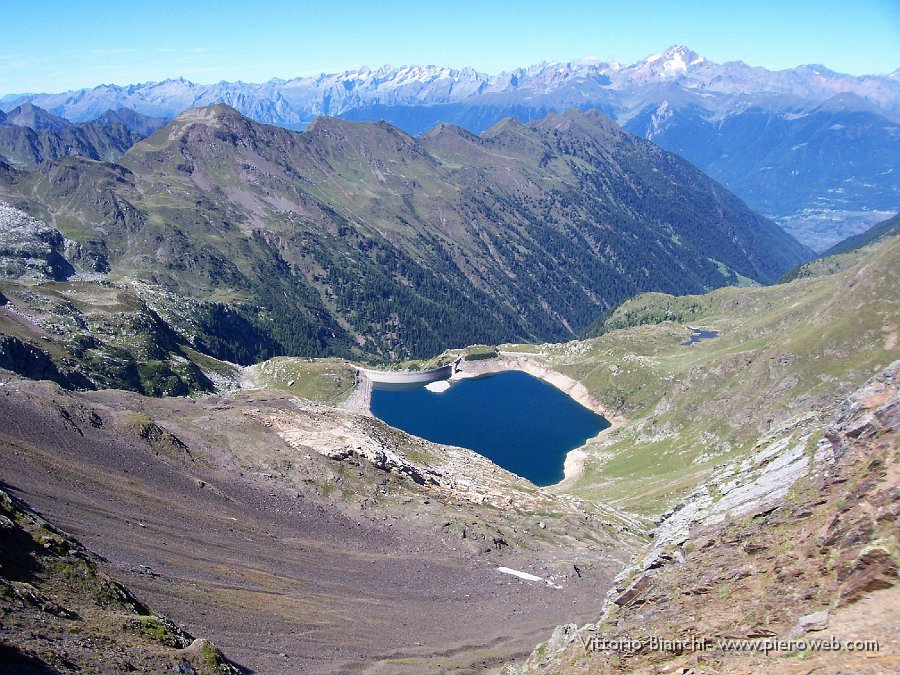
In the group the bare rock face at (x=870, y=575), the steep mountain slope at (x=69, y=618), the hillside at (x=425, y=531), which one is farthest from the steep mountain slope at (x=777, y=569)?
the steep mountain slope at (x=69, y=618)

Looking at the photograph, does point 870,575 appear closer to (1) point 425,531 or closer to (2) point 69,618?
(2) point 69,618

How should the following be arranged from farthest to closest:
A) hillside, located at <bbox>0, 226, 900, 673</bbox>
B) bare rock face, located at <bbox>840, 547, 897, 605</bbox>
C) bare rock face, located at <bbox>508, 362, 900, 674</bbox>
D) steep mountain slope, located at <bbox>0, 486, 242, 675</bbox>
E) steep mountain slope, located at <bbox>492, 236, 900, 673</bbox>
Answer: hillside, located at <bbox>0, 226, 900, 673</bbox>, steep mountain slope, located at <bbox>0, 486, 242, 675</bbox>, bare rock face, located at <bbox>508, 362, 900, 674</bbox>, steep mountain slope, located at <bbox>492, 236, 900, 673</bbox>, bare rock face, located at <bbox>840, 547, 897, 605</bbox>

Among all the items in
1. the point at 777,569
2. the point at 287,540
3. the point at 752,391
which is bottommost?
the point at 287,540

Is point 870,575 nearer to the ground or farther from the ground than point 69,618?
farther from the ground

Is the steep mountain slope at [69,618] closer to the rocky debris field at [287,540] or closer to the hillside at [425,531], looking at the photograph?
the rocky debris field at [287,540]

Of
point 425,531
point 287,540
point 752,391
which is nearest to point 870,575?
point 287,540

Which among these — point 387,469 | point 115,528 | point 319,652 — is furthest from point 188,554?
point 387,469

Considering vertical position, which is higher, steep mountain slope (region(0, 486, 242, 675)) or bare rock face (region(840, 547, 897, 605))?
bare rock face (region(840, 547, 897, 605))

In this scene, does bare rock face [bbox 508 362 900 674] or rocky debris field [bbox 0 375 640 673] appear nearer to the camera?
bare rock face [bbox 508 362 900 674]

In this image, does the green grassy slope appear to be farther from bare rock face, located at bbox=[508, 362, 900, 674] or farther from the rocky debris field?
bare rock face, located at bbox=[508, 362, 900, 674]

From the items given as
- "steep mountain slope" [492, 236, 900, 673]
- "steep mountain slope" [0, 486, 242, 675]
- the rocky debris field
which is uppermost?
"steep mountain slope" [492, 236, 900, 673]

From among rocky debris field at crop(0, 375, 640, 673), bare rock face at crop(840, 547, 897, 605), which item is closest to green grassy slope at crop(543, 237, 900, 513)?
rocky debris field at crop(0, 375, 640, 673)
